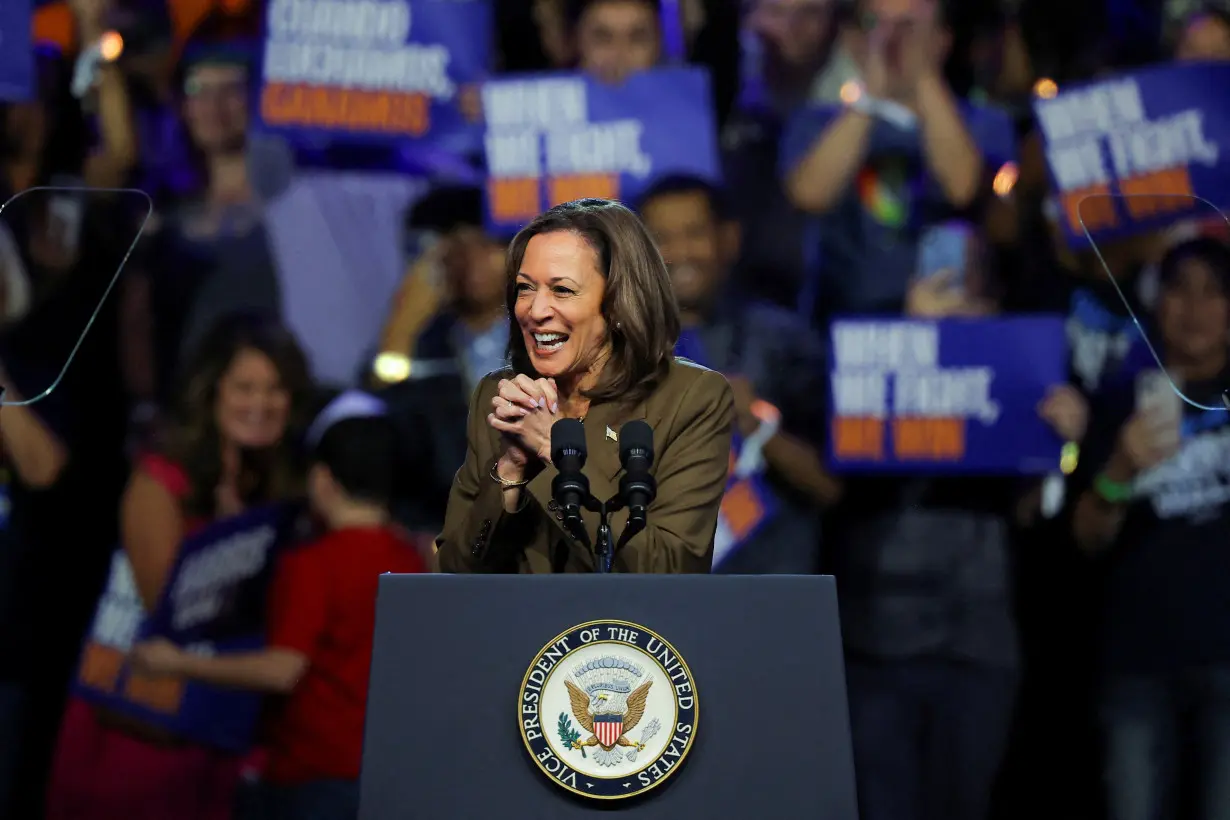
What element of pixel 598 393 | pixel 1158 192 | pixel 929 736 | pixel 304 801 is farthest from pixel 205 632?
pixel 1158 192

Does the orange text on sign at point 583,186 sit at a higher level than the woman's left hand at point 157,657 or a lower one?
higher

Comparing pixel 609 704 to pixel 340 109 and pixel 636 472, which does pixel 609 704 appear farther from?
pixel 340 109

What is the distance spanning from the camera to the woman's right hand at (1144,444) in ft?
14.6

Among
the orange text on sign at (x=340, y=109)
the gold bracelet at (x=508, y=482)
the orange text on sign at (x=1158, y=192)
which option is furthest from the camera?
the orange text on sign at (x=340, y=109)

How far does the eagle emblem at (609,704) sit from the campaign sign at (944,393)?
2.86 m

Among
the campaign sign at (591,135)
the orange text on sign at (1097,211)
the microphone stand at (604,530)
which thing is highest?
the campaign sign at (591,135)

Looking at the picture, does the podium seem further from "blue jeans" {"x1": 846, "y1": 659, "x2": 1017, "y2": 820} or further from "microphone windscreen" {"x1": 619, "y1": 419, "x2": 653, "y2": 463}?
"blue jeans" {"x1": 846, "y1": 659, "x2": 1017, "y2": 820}

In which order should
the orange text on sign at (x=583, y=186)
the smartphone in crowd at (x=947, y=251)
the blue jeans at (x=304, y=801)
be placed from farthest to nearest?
the orange text on sign at (x=583, y=186) < the smartphone in crowd at (x=947, y=251) < the blue jeans at (x=304, y=801)

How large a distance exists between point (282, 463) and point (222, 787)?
95 centimetres

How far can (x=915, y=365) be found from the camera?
4.80 m

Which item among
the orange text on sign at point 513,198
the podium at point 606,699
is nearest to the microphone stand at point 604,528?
the podium at point 606,699

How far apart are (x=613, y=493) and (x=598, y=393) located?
16cm

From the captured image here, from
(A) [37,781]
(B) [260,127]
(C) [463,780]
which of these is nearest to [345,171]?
(B) [260,127]

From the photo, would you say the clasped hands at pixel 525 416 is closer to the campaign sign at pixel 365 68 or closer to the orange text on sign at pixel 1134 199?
the orange text on sign at pixel 1134 199
